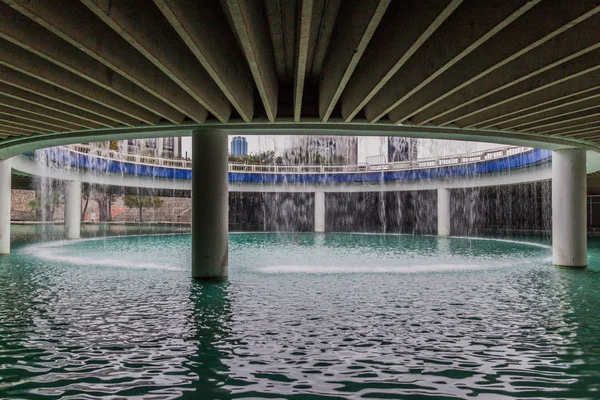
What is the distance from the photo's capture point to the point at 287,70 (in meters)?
12.2

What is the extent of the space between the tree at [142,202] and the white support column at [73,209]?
1244 inches

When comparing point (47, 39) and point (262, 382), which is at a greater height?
point (47, 39)

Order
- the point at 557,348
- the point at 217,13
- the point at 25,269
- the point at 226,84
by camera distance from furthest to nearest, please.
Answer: the point at 25,269, the point at 226,84, the point at 217,13, the point at 557,348

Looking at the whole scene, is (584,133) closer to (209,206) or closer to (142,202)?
(209,206)

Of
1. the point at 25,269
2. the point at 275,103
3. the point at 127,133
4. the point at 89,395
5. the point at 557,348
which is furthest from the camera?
the point at 25,269

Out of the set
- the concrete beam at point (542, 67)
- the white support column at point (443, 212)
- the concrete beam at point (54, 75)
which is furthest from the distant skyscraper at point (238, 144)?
the concrete beam at point (542, 67)

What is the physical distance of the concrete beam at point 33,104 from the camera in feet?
34.3

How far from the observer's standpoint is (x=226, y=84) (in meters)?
10.2

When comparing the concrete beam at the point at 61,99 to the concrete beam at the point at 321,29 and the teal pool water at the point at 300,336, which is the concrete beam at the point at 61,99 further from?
the concrete beam at the point at 321,29

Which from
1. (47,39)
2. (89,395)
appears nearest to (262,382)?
(89,395)

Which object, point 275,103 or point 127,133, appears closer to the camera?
point 275,103

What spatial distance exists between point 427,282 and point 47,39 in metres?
11.1

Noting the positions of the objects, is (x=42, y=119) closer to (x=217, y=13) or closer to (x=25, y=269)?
(x=25, y=269)

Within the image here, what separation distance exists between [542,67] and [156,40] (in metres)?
6.38
